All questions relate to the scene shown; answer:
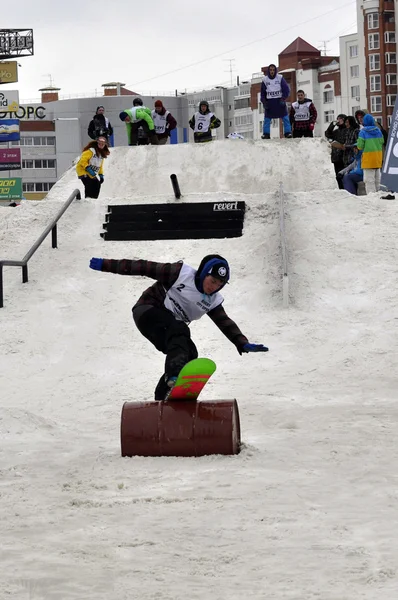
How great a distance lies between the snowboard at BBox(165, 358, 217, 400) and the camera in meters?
7.06

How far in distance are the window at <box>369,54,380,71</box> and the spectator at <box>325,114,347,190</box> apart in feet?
253

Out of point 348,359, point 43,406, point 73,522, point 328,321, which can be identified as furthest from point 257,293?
point 73,522

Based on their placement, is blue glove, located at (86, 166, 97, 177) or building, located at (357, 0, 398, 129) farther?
building, located at (357, 0, 398, 129)

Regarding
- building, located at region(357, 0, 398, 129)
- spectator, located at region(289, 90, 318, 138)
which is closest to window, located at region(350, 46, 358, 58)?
building, located at region(357, 0, 398, 129)

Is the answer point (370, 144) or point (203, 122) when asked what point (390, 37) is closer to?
point (203, 122)

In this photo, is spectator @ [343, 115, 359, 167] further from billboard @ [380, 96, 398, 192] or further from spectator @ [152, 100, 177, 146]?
spectator @ [152, 100, 177, 146]

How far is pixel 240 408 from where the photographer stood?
9.48 m

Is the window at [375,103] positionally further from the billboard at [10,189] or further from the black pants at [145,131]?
the black pants at [145,131]

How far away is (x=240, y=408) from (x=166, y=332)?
78.3 inches

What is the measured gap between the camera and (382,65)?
308 feet

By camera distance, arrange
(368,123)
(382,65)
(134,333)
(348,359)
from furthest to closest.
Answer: (382,65) → (368,123) → (134,333) → (348,359)

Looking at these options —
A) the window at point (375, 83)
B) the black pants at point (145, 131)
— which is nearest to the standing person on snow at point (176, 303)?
the black pants at point (145, 131)

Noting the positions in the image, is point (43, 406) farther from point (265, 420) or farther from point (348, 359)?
point (348, 359)

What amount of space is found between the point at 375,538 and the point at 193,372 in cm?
221
